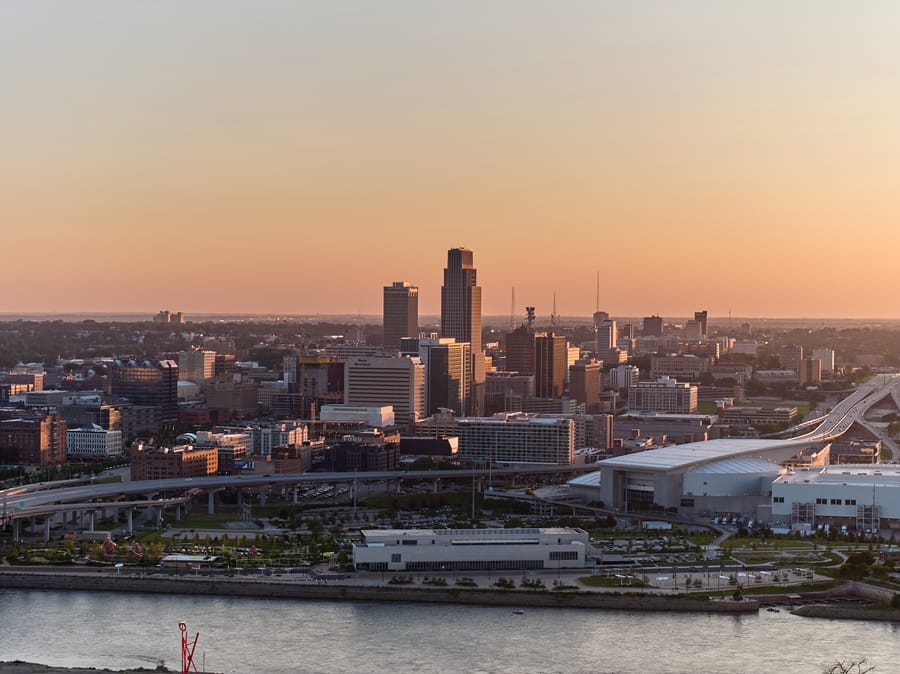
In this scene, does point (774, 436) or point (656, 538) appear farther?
point (774, 436)

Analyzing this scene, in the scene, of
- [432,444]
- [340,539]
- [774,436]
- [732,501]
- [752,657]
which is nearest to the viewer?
[752,657]

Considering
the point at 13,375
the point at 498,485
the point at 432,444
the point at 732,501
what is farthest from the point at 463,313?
the point at 732,501

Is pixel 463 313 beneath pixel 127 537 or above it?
above

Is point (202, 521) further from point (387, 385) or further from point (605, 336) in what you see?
point (605, 336)

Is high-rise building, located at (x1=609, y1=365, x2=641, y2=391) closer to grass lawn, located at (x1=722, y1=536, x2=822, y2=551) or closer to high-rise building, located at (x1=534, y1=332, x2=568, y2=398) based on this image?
high-rise building, located at (x1=534, y1=332, x2=568, y2=398)

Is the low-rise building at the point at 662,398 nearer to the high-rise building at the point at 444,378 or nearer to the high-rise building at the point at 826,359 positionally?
the high-rise building at the point at 444,378

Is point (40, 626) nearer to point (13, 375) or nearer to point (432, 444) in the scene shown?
point (432, 444)

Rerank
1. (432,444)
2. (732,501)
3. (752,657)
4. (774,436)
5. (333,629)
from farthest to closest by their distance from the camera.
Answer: (774,436)
(432,444)
(732,501)
(333,629)
(752,657)

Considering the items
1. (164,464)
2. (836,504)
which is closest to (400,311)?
(164,464)
